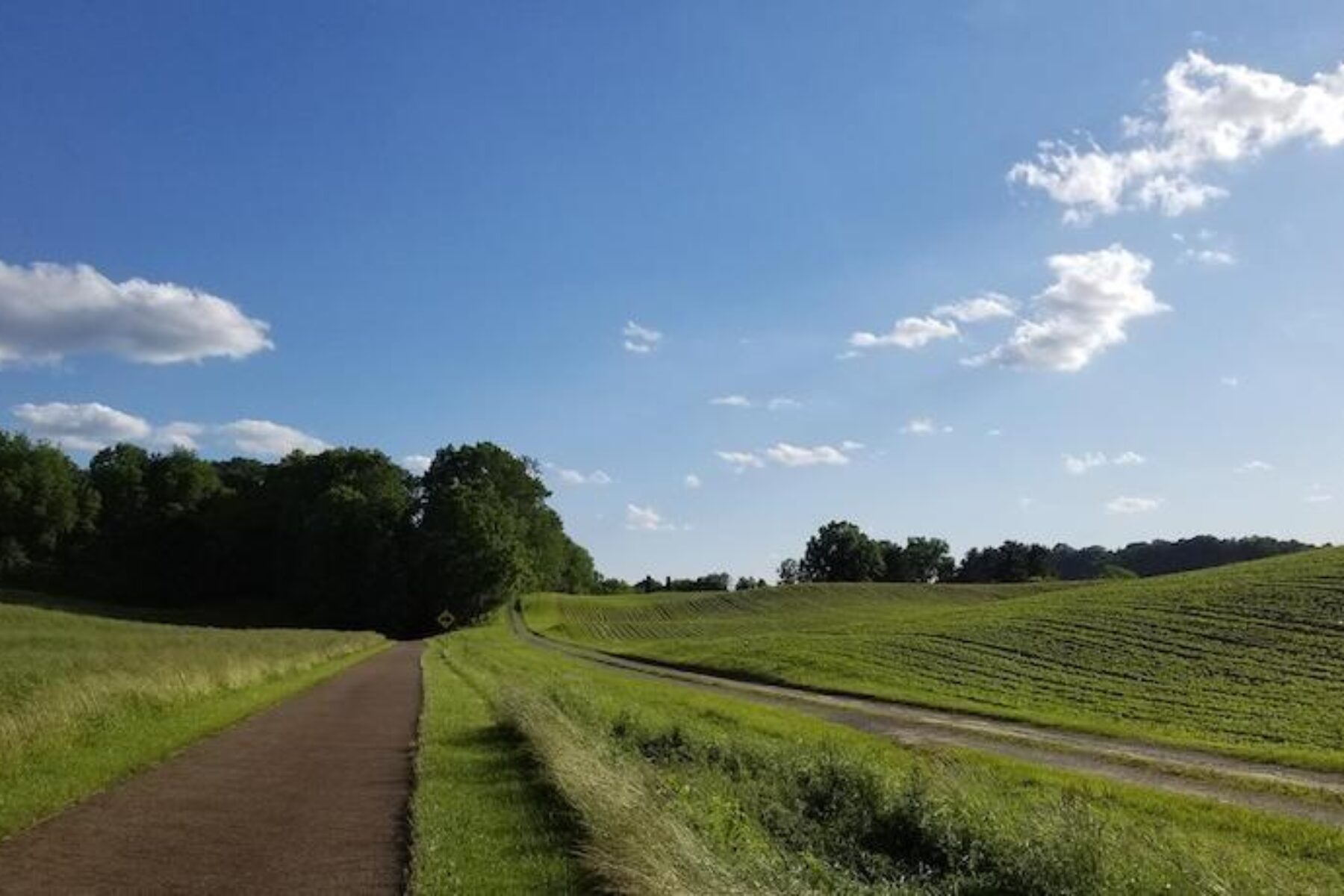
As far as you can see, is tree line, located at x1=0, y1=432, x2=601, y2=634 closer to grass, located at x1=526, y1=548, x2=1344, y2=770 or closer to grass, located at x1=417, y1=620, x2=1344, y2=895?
grass, located at x1=526, y1=548, x2=1344, y2=770

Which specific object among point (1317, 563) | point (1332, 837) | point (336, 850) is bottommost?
point (1332, 837)

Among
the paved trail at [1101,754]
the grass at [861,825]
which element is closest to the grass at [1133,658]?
the paved trail at [1101,754]

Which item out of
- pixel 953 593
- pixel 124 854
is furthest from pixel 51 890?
pixel 953 593

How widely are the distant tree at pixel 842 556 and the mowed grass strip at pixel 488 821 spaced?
16161 centimetres

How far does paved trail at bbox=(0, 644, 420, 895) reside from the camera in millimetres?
9055

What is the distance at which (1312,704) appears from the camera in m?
33.7

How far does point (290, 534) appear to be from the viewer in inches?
4609

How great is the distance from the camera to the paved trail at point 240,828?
9.05m

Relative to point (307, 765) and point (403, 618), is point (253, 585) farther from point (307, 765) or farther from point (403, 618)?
point (307, 765)

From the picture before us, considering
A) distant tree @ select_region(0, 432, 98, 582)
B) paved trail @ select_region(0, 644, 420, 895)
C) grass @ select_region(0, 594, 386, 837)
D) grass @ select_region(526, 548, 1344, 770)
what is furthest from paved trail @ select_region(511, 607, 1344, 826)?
distant tree @ select_region(0, 432, 98, 582)

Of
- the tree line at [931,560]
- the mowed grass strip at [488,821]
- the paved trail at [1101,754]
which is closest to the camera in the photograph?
the mowed grass strip at [488,821]

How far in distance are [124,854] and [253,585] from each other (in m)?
120

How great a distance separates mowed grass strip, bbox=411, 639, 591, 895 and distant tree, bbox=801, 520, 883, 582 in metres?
162

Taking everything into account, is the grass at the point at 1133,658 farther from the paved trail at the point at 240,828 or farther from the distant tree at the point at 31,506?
the distant tree at the point at 31,506
